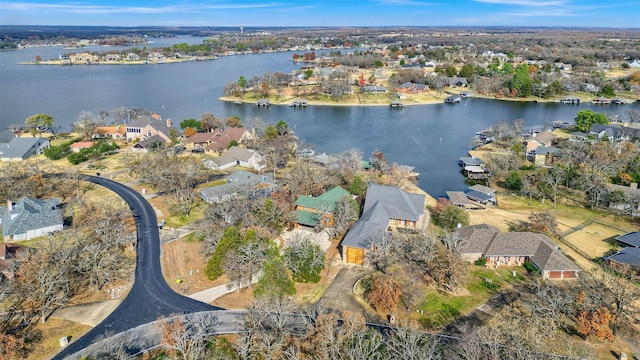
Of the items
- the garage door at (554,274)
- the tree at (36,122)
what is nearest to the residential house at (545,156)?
the garage door at (554,274)

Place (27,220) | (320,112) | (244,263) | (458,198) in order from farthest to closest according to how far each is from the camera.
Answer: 1. (320,112)
2. (458,198)
3. (27,220)
4. (244,263)

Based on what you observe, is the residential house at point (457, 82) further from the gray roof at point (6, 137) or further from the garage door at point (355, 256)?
the gray roof at point (6, 137)

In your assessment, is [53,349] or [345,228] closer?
[53,349]

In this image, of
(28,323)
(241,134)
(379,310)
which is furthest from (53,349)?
(241,134)

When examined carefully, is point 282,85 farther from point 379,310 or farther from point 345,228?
point 379,310

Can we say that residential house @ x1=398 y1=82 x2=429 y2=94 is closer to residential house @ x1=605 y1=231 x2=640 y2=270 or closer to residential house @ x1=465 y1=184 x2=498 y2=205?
residential house @ x1=465 y1=184 x2=498 y2=205

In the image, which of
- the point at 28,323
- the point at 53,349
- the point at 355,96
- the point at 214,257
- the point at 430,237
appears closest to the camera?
the point at 53,349

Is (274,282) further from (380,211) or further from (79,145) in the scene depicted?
(79,145)

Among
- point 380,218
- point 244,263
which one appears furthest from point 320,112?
point 244,263
